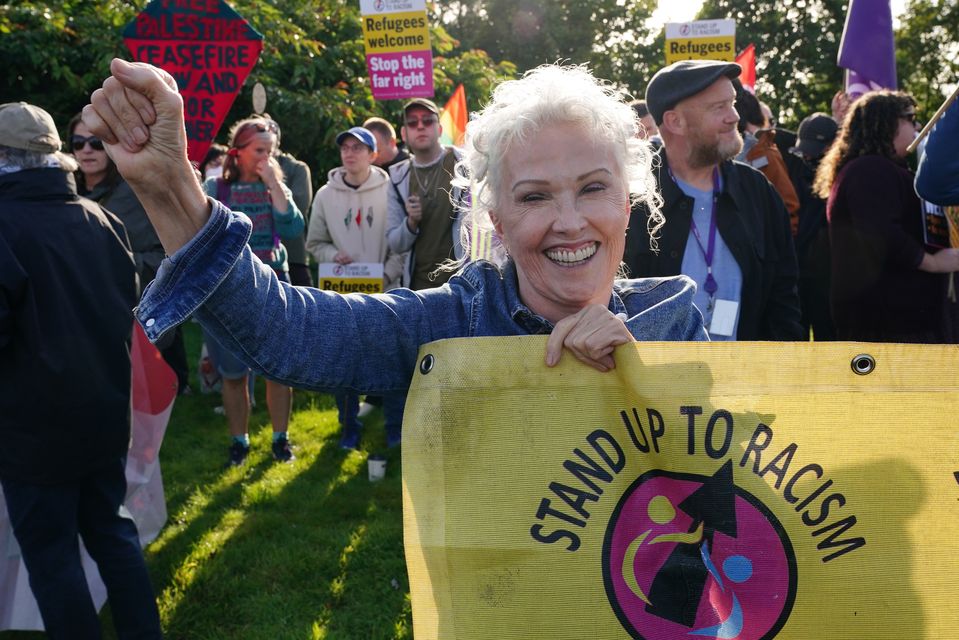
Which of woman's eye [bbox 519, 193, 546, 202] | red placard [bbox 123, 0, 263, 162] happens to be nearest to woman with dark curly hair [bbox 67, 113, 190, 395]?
red placard [bbox 123, 0, 263, 162]

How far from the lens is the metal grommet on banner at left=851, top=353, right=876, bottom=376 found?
144 cm

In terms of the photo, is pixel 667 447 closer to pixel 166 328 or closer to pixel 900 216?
pixel 166 328

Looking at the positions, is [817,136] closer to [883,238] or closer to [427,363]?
[883,238]

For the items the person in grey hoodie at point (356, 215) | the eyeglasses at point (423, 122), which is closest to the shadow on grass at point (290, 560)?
the person in grey hoodie at point (356, 215)

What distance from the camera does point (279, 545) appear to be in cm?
446

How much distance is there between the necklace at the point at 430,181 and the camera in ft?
18.8

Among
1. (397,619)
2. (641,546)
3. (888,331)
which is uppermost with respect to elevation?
(641,546)

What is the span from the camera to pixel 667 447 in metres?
1.45

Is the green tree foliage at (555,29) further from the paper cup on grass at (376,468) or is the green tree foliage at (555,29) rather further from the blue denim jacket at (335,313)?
the blue denim jacket at (335,313)

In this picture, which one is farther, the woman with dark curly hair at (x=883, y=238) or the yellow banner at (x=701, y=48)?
the yellow banner at (x=701, y=48)

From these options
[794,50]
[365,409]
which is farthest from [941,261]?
[794,50]

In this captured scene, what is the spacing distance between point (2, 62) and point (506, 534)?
12.4 m

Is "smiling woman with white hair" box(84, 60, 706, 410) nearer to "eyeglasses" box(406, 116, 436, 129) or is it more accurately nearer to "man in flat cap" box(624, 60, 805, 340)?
"man in flat cap" box(624, 60, 805, 340)

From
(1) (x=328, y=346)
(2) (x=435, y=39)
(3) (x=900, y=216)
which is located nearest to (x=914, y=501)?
(1) (x=328, y=346)
